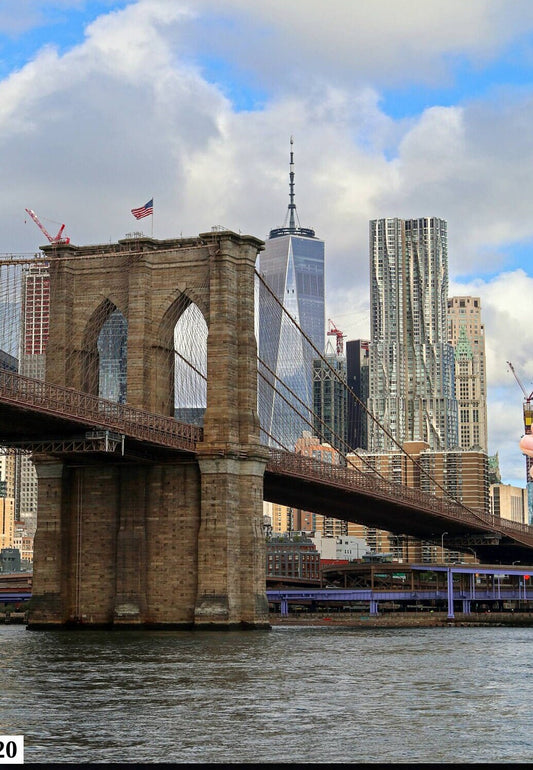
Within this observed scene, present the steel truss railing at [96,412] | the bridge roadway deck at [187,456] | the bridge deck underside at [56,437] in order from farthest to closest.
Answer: the bridge roadway deck at [187,456] → the bridge deck underside at [56,437] → the steel truss railing at [96,412]

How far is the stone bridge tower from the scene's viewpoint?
85.0 m

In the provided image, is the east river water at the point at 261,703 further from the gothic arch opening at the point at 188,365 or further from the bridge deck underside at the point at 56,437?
the gothic arch opening at the point at 188,365

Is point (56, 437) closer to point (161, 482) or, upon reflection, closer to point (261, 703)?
point (161, 482)

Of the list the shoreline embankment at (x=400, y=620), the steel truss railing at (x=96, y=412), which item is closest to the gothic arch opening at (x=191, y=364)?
the steel truss railing at (x=96, y=412)

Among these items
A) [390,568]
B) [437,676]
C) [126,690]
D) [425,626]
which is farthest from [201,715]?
[390,568]

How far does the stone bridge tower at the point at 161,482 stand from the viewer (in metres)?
85.0

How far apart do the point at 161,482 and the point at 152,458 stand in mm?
1590

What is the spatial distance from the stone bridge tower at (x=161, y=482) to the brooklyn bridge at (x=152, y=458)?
0.08 meters

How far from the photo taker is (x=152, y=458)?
8656 cm

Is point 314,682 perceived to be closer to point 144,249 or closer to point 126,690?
point 126,690

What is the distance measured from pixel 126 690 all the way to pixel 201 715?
716 cm

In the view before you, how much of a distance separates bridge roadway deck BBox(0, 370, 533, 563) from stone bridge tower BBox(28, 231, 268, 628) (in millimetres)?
1833

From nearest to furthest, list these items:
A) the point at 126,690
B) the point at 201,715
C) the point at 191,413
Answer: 1. the point at 201,715
2. the point at 126,690
3. the point at 191,413

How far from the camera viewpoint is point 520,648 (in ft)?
250
